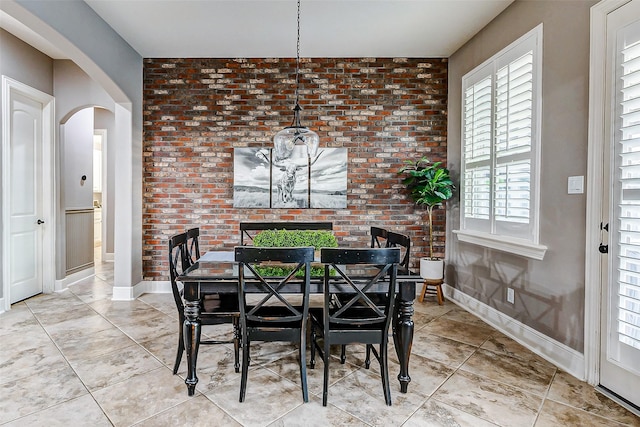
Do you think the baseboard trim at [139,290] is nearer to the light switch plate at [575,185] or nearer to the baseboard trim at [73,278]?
the baseboard trim at [73,278]

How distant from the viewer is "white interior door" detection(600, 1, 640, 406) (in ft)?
6.28

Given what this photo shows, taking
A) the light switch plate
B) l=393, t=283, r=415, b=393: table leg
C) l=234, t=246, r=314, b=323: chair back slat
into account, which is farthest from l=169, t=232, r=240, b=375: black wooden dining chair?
the light switch plate

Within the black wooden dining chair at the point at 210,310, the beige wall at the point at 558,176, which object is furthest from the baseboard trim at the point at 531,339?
the black wooden dining chair at the point at 210,310

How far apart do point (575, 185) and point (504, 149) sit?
2.75 feet

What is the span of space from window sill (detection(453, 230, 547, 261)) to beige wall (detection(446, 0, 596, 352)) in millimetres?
70

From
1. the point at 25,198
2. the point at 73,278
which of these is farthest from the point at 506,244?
the point at 73,278

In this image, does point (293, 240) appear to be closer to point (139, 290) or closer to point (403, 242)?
point (403, 242)

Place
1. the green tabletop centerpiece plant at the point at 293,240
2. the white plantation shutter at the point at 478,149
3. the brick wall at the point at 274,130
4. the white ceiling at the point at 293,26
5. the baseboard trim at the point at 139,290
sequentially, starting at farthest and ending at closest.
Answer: the brick wall at the point at 274,130 → the baseboard trim at the point at 139,290 → the white plantation shutter at the point at 478,149 → the white ceiling at the point at 293,26 → the green tabletop centerpiece plant at the point at 293,240

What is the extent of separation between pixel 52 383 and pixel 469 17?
452 cm

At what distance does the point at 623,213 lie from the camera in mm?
1988

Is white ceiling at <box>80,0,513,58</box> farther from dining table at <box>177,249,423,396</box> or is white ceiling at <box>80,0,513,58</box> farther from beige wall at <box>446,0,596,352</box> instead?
A: dining table at <box>177,249,423,396</box>

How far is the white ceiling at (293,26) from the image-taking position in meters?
3.02

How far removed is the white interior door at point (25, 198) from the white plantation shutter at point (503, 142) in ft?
16.7

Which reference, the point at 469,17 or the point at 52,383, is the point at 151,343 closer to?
the point at 52,383
